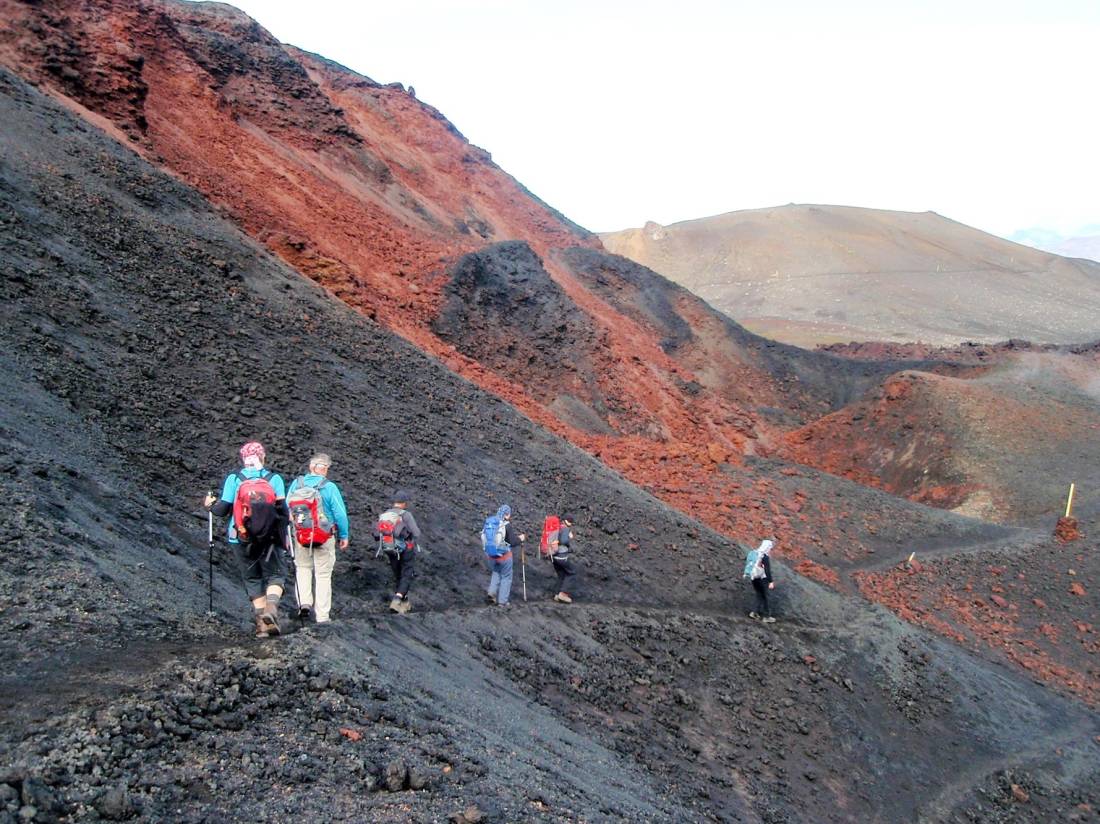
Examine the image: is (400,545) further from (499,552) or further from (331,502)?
(331,502)

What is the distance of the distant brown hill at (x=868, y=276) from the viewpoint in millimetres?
69188

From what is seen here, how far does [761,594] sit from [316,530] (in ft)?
29.7

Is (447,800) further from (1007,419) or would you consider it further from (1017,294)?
(1017,294)

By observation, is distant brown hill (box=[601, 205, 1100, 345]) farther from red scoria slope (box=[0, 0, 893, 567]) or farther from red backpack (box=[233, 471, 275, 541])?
red backpack (box=[233, 471, 275, 541])

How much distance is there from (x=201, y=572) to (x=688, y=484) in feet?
51.8

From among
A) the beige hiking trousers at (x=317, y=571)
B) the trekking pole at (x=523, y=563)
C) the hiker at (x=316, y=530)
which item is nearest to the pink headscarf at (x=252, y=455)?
the hiker at (x=316, y=530)

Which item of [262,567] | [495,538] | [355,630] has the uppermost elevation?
[262,567]

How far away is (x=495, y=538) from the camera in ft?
34.1

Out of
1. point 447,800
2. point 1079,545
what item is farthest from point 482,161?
point 447,800

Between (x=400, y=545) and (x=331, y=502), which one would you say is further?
(x=400, y=545)

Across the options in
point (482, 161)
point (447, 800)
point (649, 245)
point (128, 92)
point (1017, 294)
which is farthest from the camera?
point (649, 245)

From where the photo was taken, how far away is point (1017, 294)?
260 ft

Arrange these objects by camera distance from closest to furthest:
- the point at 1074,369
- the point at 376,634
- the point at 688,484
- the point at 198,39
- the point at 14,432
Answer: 1. the point at 376,634
2. the point at 14,432
3. the point at 688,484
4. the point at 198,39
5. the point at 1074,369

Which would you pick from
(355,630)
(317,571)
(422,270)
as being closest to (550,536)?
(355,630)
